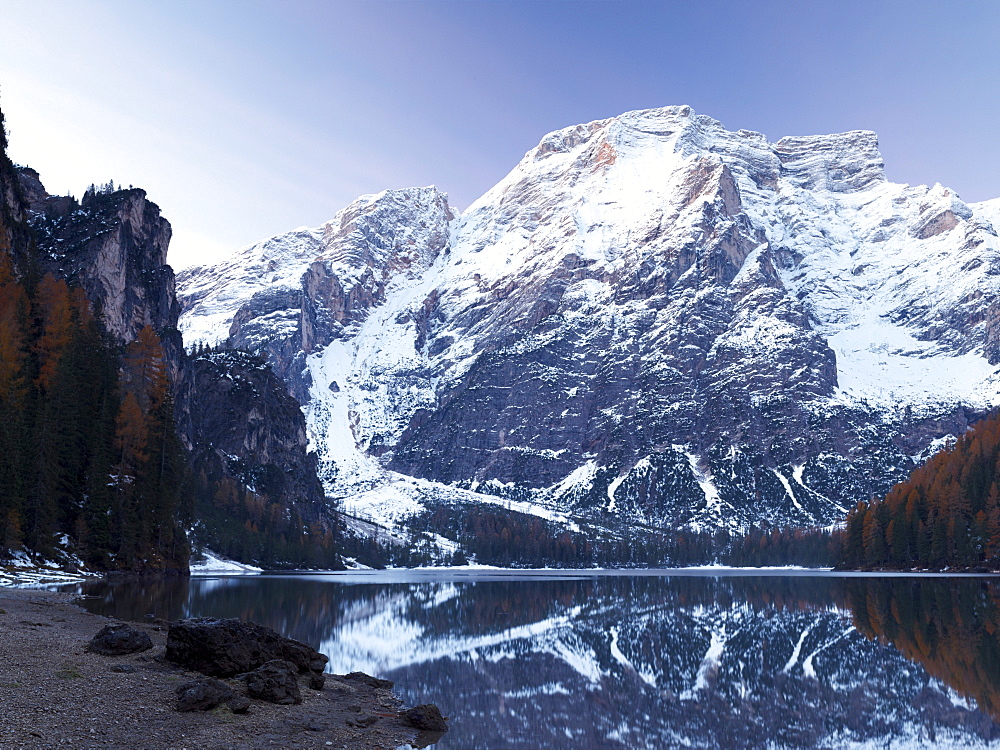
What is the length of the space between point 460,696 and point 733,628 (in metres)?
31.0

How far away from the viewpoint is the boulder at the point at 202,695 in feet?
60.3

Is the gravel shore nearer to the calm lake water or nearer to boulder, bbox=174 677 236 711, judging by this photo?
boulder, bbox=174 677 236 711

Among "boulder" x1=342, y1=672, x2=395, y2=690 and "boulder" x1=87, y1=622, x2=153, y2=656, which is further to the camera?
"boulder" x1=342, y1=672, x2=395, y2=690

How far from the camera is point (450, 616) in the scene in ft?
212

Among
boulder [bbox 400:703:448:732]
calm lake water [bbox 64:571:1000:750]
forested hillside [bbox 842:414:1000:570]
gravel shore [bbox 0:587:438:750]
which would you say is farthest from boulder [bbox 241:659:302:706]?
forested hillside [bbox 842:414:1000:570]

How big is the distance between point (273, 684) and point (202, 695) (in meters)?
2.92

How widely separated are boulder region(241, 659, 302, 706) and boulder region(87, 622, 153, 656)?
447 cm

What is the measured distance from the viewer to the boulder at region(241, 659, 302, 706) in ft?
69.1

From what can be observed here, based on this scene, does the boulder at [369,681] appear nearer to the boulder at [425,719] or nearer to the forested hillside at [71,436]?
the boulder at [425,719]

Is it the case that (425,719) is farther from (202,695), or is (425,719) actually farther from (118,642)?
(118,642)

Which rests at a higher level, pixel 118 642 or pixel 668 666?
pixel 118 642

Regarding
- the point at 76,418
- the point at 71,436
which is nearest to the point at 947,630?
the point at 71,436

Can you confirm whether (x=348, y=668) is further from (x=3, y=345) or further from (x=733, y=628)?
(x=3, y=345)

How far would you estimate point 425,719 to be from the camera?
2220cm
